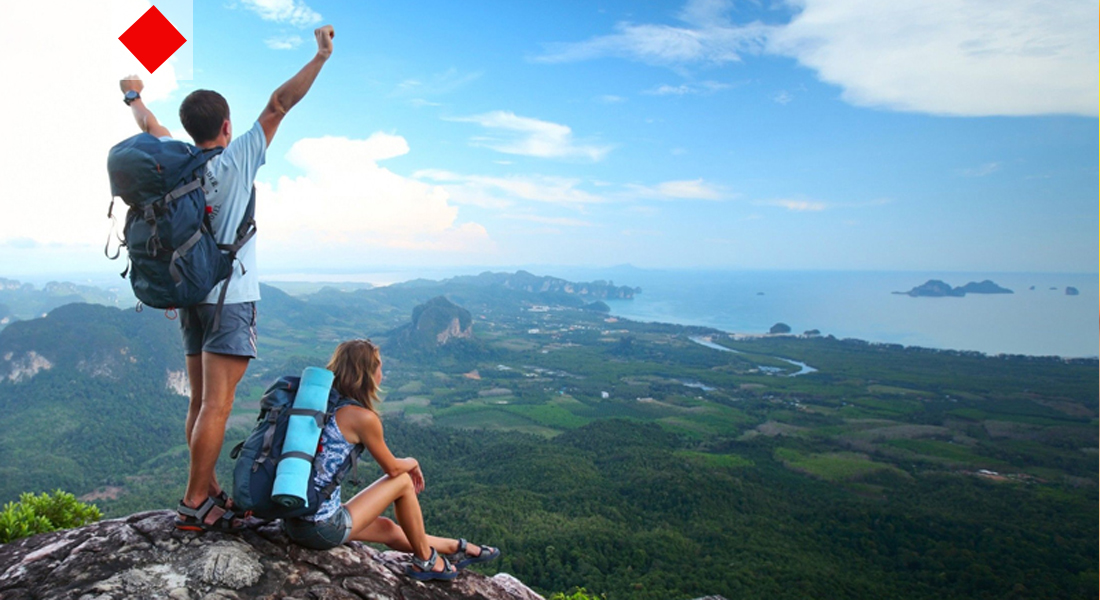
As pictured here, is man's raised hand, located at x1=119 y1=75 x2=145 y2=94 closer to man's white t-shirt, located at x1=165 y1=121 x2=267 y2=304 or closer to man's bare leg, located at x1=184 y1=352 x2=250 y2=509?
man's white t-shirt, located at x1=165 y1=121 x2=267 y2=304

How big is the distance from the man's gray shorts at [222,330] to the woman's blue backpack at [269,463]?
0.31m

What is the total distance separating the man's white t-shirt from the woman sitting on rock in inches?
26.6

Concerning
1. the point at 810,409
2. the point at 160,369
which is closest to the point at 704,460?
the point at 810,409

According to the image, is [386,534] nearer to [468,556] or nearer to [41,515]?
[468,556]

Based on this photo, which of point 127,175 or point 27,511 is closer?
point 127,175

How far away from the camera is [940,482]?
4238 centimetres

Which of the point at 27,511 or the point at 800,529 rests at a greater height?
the point at 27,511

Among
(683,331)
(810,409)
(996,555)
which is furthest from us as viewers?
(683,331)

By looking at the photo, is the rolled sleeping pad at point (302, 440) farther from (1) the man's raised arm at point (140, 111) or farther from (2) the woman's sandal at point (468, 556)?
(1) the man's raised arm at point (140, 111)

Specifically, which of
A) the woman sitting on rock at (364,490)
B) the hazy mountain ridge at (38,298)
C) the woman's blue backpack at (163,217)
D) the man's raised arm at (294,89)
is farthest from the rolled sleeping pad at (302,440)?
the hazy mountain ridge at (38,298)

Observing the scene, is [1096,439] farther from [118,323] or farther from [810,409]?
[118,323]

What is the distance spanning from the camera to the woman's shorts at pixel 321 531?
3305 millimetres

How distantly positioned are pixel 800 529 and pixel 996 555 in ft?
30.8

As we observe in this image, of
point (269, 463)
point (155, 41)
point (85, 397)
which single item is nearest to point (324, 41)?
point (155, 41)
